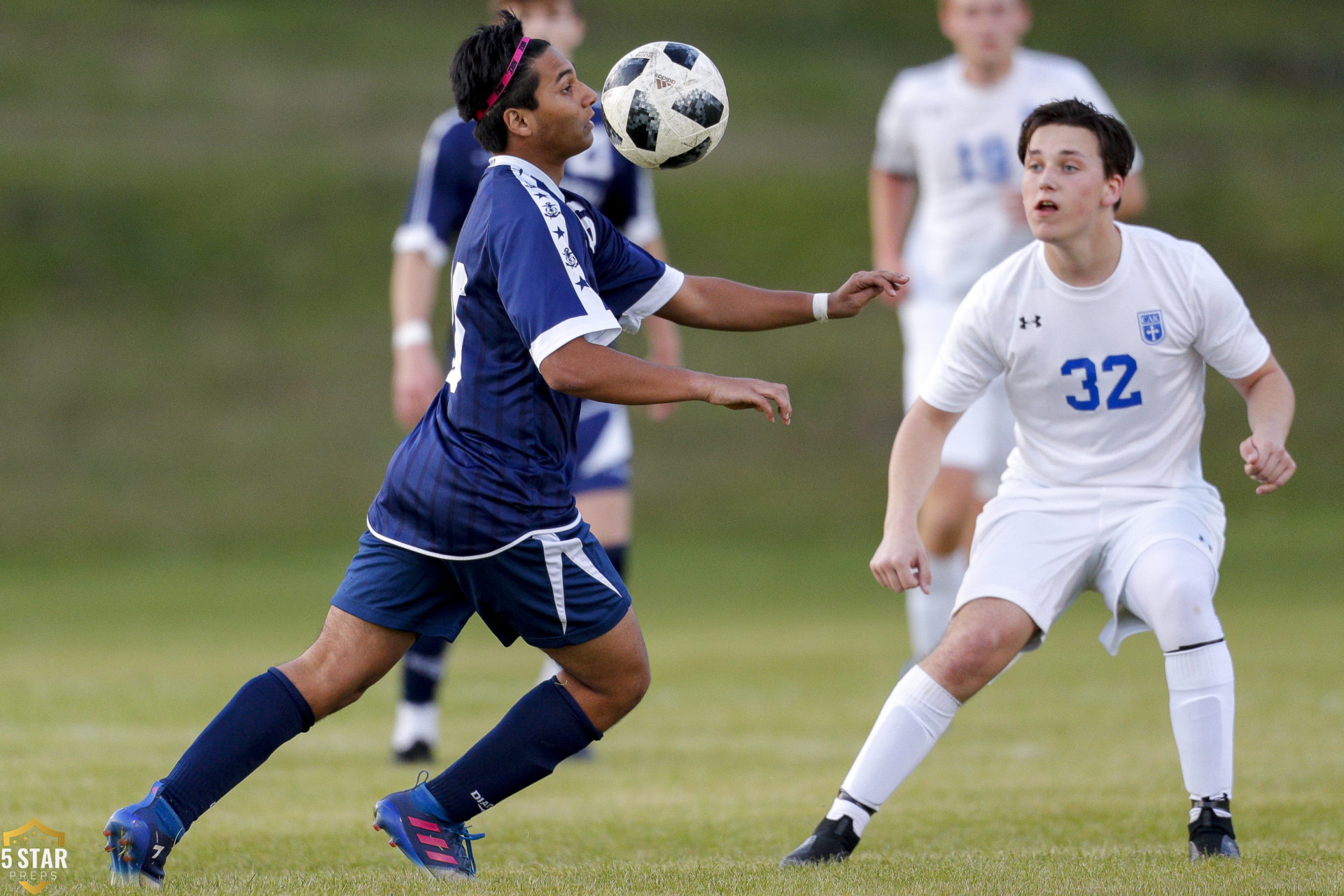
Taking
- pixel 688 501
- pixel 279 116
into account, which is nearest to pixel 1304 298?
pixel 688 501

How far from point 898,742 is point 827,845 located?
296mm

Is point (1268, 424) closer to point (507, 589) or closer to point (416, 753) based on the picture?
point (507, 589)

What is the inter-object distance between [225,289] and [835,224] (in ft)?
35.7

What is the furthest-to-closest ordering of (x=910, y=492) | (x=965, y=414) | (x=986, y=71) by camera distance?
(x=986, y=71) < (x=965, y=414) < (x=910, y=492)

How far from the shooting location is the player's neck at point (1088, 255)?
4.06 meters

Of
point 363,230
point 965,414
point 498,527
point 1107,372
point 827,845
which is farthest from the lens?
point 363,230

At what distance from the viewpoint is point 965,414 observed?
22.3 ft

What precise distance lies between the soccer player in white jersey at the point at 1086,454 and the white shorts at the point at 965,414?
261 centimetres

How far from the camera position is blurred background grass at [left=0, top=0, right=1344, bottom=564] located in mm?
20438

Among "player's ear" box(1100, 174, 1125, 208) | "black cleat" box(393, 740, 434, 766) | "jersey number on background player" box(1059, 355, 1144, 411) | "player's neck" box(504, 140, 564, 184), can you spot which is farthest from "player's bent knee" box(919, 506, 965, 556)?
"player's neck" box(504, 140, 564, 184)

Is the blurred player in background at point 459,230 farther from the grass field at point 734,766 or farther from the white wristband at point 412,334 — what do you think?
the grass field at point 734,766

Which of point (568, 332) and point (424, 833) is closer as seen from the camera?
point (568, 332)

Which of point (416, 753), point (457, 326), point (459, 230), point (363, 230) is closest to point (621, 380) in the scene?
point (457, 326)

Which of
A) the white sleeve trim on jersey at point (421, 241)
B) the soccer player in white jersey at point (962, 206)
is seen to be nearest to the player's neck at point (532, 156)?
the white sleeve trim on jersey at point (421, 241)
